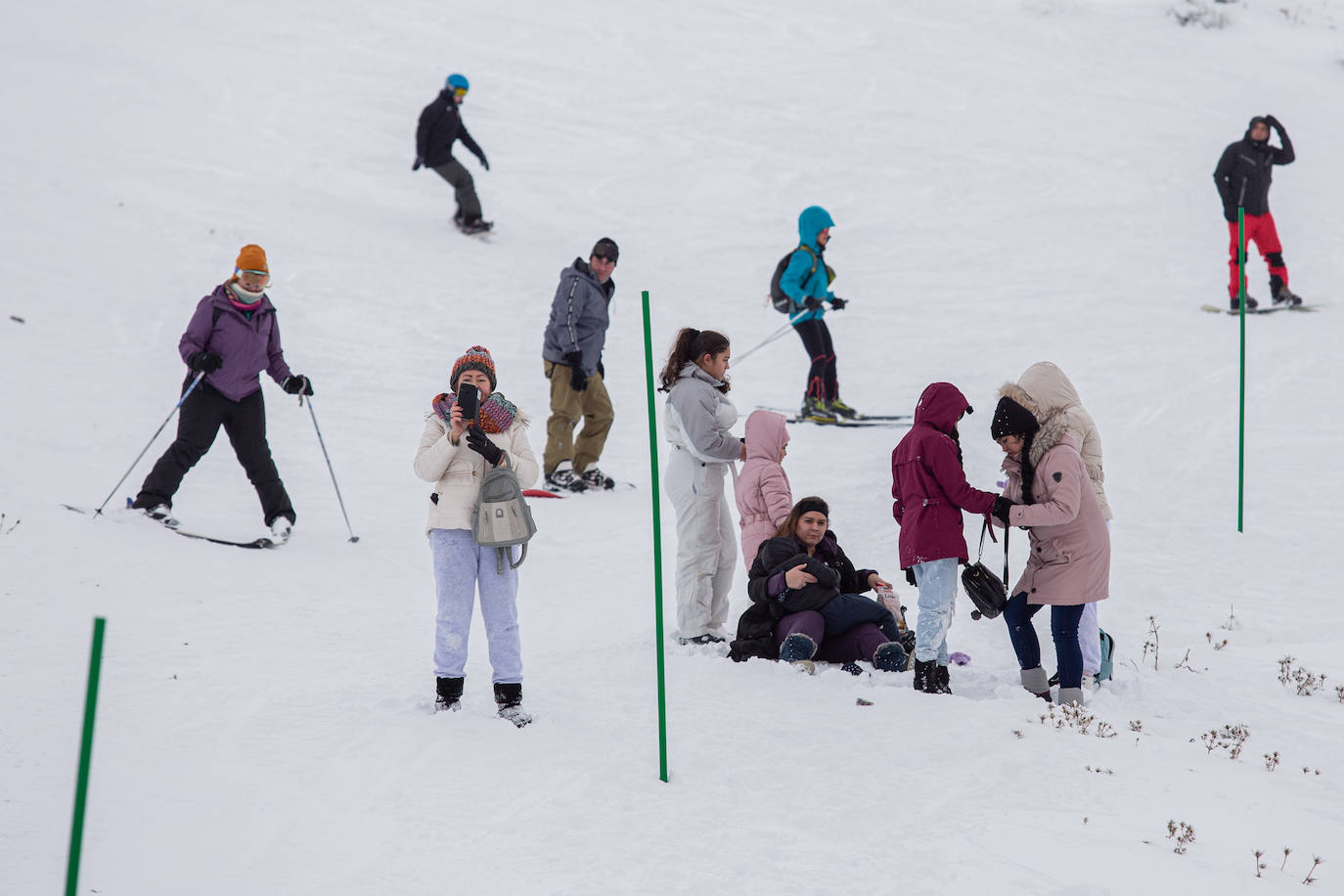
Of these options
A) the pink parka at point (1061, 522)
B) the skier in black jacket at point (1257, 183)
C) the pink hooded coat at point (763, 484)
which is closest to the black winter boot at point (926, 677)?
the pink parka at point (1061, 522)

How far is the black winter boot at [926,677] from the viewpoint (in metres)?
5.96

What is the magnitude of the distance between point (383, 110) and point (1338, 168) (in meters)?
15.3

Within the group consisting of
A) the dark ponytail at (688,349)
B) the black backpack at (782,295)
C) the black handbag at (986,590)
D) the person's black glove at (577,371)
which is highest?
the black backpack at (782,295)

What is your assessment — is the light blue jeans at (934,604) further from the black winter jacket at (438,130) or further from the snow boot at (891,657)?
the black winter jacket at (438,130)

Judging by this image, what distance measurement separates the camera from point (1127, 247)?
16.6 metres

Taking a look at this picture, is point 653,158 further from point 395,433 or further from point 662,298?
point 395,433

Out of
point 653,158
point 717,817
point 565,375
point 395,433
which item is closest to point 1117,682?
point 717,817

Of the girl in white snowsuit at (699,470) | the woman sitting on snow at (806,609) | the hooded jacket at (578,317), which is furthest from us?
the hooded jacket at (578,317)

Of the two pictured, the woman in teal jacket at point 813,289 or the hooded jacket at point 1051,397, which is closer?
the hooded jacket at point 1051,397

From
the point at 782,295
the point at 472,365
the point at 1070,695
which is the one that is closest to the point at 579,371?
the point at 782,295

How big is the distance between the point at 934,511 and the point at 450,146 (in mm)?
11943

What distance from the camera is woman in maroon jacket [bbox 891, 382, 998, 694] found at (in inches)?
231

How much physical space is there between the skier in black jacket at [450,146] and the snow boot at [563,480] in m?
7.16

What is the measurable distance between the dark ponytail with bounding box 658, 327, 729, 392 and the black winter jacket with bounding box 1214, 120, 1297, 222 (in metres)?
9.05
